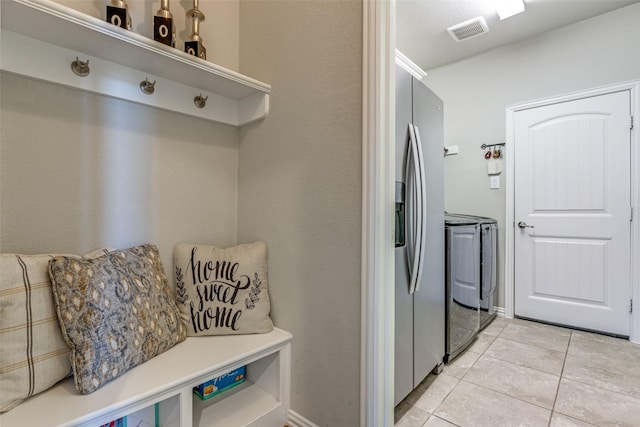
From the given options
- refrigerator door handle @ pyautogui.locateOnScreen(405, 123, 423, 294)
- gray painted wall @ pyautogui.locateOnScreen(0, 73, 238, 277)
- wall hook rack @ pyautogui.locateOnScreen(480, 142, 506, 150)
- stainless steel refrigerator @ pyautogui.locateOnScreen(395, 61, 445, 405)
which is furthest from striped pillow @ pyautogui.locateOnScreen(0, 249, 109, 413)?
wall hook rack @ pyautogui.locateOnScreen(480, 142, 506, 150)

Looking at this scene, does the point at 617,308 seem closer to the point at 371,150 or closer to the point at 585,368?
the point at 585,368

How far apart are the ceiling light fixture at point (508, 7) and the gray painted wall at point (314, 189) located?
1966 mm

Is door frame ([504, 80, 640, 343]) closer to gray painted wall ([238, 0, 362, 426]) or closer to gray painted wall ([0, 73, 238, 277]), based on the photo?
gray painted wall ([238, 0, 362, 426])

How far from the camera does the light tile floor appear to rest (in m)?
1.42

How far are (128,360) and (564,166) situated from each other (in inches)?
134

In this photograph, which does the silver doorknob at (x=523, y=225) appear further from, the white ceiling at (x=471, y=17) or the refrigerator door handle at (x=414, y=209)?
the refrigerator door handle at (x=414, y=209)

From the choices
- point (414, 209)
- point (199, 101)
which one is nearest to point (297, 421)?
point (414, 209)

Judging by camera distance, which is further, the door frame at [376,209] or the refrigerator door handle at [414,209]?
the refrigerator door handle at [414,209]

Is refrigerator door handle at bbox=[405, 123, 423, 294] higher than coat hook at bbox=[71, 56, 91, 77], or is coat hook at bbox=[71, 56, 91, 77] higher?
coat hook at bbox=[71, 56, 91, 77]

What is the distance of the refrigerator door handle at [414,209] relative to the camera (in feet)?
4.65

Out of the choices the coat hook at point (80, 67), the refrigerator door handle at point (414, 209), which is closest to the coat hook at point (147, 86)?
the coat hook at point (80, 67)

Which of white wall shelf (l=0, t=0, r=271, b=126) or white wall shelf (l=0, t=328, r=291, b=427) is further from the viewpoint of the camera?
white wall shelf (l=0, t=0, r=271, b=126)

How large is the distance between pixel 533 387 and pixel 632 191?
1.84 metres

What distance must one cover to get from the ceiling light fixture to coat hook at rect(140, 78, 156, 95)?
260cm
